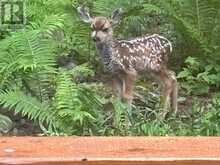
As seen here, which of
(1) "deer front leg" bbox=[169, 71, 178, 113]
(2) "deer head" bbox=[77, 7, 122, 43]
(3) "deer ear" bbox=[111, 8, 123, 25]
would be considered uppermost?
(3) "deer ear" bbox=[111, 8, 123, 25]

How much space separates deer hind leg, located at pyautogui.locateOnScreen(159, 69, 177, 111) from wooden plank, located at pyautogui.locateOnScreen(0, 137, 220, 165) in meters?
3.37

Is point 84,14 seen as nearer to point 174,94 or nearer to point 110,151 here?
point 174,94

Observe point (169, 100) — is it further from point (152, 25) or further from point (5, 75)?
point (152, 25)

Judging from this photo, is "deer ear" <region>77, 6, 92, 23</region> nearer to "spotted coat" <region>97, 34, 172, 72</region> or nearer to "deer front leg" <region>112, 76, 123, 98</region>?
"spotted coat" <region>97, 34, 172, 72</region>

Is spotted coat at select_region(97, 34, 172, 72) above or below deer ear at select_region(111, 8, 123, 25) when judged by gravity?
below

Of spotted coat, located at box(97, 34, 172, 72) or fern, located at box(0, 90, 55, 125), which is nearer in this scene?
fern, located at box(0, 90, 55, 125)

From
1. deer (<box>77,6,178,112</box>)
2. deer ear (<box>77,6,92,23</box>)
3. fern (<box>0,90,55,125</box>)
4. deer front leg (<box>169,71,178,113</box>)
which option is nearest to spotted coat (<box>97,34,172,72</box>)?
deer (<box>77,6,178,112</box>)

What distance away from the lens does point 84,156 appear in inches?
77.4

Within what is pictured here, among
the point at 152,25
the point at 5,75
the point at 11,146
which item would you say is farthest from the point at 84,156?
the point at 152,25

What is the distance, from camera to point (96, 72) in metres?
6.31

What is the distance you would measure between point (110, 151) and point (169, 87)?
371 cm

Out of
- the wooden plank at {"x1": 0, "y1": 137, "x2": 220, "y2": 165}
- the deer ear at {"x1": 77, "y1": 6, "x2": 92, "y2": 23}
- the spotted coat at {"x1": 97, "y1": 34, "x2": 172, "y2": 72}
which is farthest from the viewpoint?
the deer ear at {"x1": 77, "y1": 6, "x2": 92, "y2": 23}

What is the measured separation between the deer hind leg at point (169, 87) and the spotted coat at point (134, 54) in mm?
81

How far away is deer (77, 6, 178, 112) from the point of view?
18.4 feet
